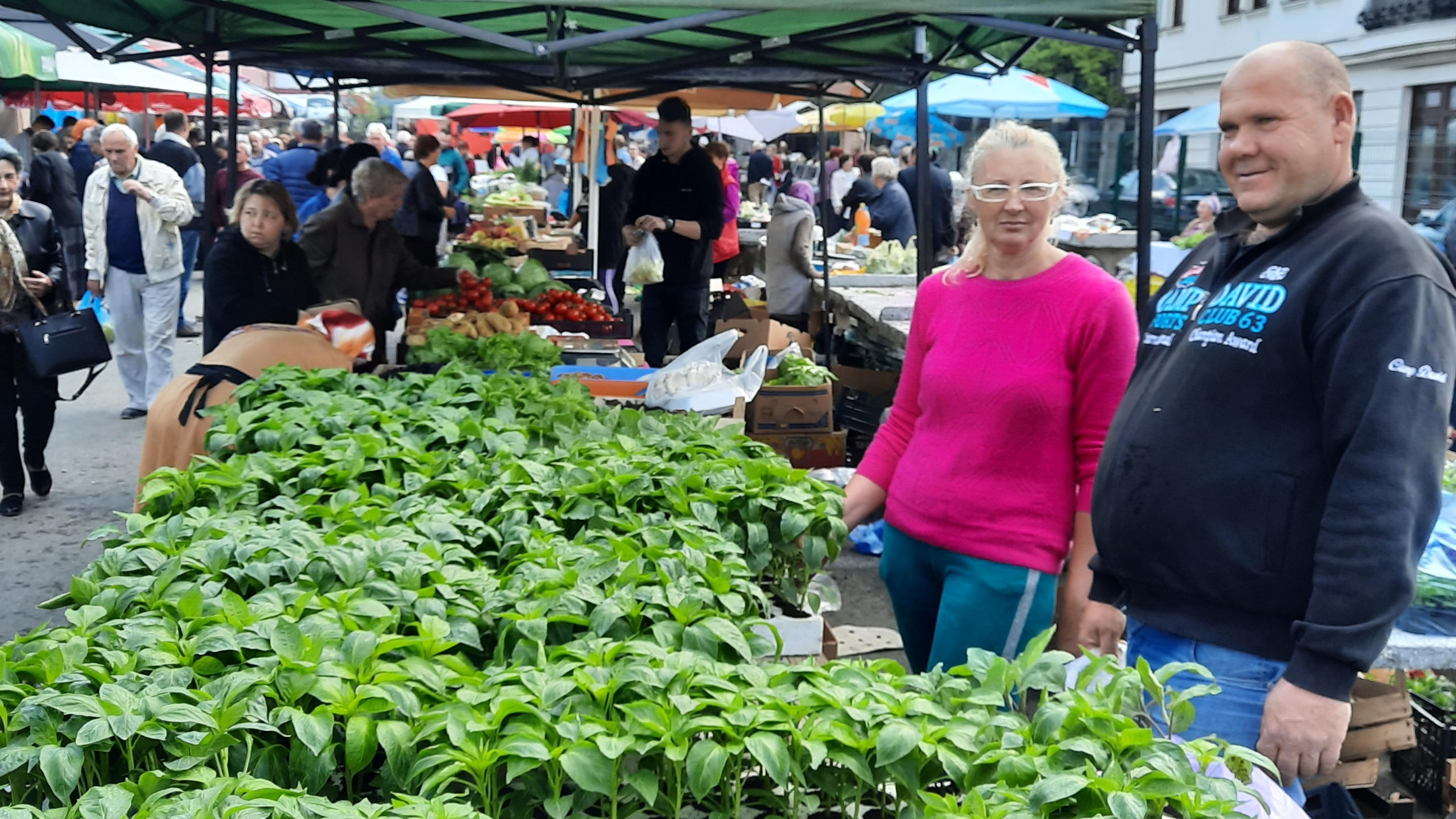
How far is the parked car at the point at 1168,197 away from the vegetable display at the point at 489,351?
1538 centimetres

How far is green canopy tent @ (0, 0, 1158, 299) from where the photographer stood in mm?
4797

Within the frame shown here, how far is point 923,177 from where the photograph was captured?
823cm

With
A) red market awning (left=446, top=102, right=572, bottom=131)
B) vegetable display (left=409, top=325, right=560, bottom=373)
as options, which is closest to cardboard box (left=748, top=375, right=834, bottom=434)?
vegetable display (left=409, top=325, right=560, bottom=373)

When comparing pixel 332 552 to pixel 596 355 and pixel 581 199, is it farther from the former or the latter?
pixel 581 199

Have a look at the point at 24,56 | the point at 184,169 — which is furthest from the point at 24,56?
the point at 184,169

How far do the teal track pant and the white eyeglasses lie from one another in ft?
2.66

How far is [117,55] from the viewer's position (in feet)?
24.1

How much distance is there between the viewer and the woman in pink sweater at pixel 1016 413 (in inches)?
126

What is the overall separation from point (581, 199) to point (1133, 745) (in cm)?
1578

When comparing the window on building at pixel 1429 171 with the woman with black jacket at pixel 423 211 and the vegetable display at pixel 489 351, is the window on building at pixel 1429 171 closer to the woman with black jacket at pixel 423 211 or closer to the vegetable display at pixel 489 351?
the woman with black jacket at pixel 423 211

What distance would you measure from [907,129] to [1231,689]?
24.9 meters

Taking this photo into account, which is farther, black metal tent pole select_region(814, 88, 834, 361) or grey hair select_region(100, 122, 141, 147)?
black metal tent pole select_region(814, 88, 834, 361)

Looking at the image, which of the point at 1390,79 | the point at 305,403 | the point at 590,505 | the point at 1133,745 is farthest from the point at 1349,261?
the point at 1390,79

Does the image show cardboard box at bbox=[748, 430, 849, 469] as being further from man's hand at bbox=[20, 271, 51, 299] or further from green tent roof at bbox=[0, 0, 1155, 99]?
man's hand at bbox=[20, 271, 51, 299]
